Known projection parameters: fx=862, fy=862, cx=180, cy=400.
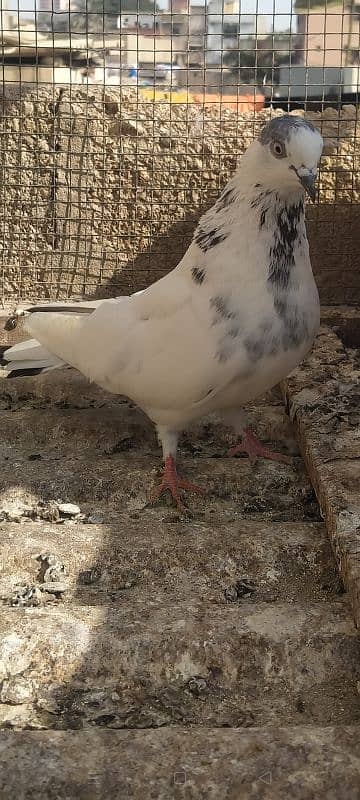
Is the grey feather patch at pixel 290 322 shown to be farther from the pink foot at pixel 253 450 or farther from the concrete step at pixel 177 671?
the concrete step at pixel 177 671

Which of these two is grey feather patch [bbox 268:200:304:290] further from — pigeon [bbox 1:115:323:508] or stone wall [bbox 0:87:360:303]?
stone wall [bbox 0:87:360:303]

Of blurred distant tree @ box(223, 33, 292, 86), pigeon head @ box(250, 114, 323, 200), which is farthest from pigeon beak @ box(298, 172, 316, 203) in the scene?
blurred distant tree @ box(223, 33, 292, 86)

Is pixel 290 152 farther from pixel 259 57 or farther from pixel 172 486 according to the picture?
pixel 259 57

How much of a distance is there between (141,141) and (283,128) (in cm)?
242

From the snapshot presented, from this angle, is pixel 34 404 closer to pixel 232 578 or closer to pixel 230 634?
pixel 232 578

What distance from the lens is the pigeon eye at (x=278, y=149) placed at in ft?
8.52

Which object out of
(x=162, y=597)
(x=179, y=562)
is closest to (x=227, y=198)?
(x=179, y=562)

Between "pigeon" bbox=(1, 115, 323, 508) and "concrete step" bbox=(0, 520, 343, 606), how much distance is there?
16.8 inches

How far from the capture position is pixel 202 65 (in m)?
4.70

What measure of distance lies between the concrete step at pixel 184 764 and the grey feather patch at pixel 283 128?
1.68 metres

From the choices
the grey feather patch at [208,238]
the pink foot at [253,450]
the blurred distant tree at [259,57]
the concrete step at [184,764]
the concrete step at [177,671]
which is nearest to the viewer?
the concrete step at [184,764]

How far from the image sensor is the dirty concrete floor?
197cm

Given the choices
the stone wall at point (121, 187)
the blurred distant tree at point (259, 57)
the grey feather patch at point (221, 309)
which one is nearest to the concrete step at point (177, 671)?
the grey feather patch at point (221, 309)

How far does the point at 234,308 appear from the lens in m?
2.82
